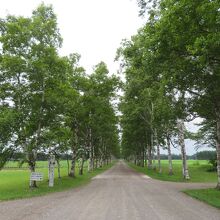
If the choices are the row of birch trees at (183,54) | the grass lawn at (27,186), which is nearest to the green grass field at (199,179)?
the row of birch trees at (183,54)

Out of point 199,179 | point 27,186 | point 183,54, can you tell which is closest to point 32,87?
point 27,186

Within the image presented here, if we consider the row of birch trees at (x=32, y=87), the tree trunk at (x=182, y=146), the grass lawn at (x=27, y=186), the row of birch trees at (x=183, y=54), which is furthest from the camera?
the tree trunk at (x=182, y=146)

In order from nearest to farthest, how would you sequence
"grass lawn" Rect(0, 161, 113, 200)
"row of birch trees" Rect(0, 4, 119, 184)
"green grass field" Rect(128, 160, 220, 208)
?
1. "green grass field" Rect(128, 160, 220, 208)
2. "grass lawn" Rect(0, 161, 113, 200)
3. "row of birch trees" Rect(0, 4, 119, 184)

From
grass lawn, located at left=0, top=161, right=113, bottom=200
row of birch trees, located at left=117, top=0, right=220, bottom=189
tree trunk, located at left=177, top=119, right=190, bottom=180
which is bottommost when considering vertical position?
grass lawn, located at left=0, top=161, right=113, bottom=200

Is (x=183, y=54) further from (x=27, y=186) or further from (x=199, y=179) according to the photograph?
(x=199, y=179)

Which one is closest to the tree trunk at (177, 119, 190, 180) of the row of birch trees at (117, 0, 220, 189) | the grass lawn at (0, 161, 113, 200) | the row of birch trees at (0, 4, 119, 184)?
the row of birch trees at (117, 0, 220, 189)

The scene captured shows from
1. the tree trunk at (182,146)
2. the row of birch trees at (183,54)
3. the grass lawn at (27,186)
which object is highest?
the row of birch trees at (183,54)

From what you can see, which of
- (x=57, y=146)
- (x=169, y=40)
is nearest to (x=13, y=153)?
(x=57, y=146)

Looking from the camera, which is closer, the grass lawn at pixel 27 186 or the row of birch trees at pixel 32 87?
the grass lawn at pixel 27 186

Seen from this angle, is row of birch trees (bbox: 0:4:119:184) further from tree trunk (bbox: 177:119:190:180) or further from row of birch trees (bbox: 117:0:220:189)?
tree trunk (bbox: 177:119:190:180)

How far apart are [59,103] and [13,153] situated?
4.85 metres

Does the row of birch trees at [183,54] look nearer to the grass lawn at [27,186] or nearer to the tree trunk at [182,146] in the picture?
the tree trunk at [182,146]

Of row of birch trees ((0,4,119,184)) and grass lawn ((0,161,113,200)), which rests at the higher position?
row of birch trees ((0,4,119,184))

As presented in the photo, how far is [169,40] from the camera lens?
15.4m
